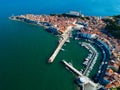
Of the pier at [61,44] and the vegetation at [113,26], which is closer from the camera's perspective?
the pier at [61,44]

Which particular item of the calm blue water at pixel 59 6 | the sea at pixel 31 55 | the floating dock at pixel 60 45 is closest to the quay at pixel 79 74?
the sea at pixel 31 55

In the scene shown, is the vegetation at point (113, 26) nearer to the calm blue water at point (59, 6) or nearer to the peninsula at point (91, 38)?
the peninsula at point (91, 38)

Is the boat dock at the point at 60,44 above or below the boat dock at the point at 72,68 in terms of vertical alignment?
above

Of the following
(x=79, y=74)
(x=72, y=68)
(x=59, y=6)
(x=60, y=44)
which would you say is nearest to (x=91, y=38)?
(x=60, y=44)

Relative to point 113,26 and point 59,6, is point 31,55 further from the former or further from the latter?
point 59,6

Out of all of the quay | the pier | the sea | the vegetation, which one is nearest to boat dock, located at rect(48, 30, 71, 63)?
the pier

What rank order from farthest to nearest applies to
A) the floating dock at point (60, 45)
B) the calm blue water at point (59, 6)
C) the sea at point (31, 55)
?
1. the calm blue water at point (59, 6)
2. the floating dock at point (60, 45)
3. the sea at point (31, 55)
